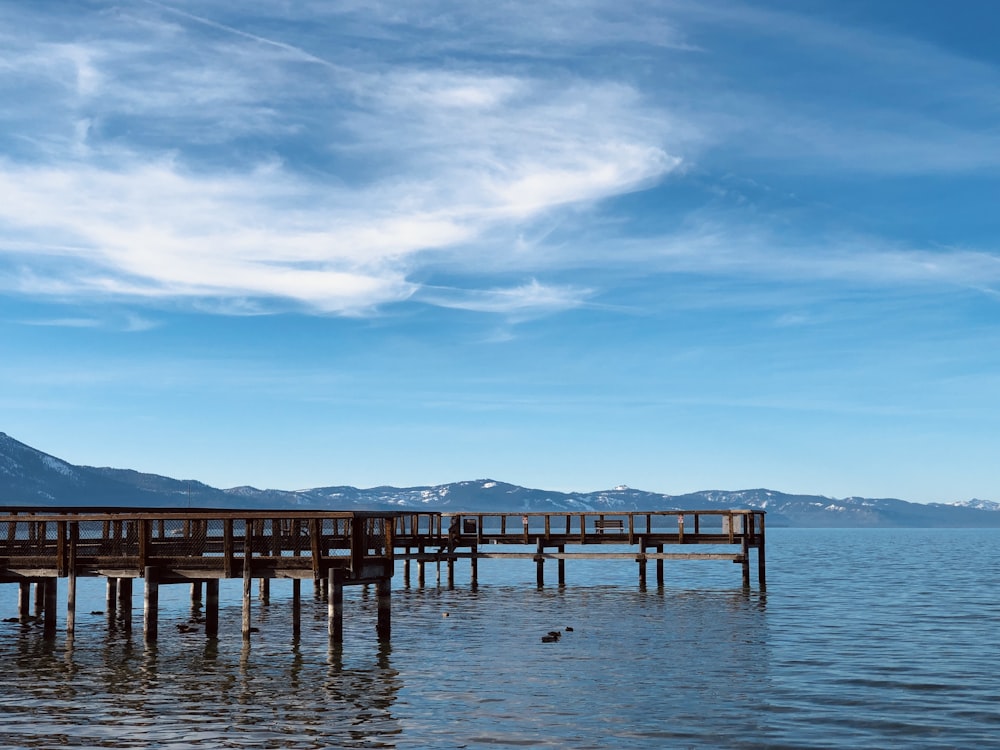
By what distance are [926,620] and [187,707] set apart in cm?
2836

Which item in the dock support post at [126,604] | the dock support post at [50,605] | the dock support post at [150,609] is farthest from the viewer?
the dock support post at [126,604]

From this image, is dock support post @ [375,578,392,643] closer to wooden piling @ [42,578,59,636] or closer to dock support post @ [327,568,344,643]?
dock support post @ [327,568,344,643]

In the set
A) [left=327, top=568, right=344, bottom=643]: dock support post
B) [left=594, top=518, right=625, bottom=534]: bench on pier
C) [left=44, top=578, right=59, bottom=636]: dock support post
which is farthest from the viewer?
[left=594, top=518, right=625, bottom=534]: bench on pier

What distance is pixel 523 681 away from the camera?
81.6 ft

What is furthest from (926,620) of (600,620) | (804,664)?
(804,664)

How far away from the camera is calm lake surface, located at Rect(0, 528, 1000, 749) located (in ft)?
63.6

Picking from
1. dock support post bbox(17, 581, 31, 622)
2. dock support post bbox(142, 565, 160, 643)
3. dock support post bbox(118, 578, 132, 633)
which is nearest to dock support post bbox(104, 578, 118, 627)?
dock support post bbox(118, 578, 132, 633)

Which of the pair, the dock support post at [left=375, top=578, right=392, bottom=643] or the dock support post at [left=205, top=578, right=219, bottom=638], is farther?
the dock support post at [left=205, top=578, right=219, bottom=638]

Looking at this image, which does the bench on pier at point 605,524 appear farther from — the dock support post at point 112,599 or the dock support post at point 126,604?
the dock support post at point 126,604

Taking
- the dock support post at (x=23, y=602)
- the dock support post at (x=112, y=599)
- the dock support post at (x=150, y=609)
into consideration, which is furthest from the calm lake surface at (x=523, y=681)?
the dock support post at (x=23, y=602)

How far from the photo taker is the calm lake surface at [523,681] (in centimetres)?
1939

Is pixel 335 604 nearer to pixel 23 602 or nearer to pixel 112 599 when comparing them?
pixel 112 599

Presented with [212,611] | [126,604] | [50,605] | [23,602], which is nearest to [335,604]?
[212,611]

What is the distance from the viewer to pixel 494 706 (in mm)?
21891
